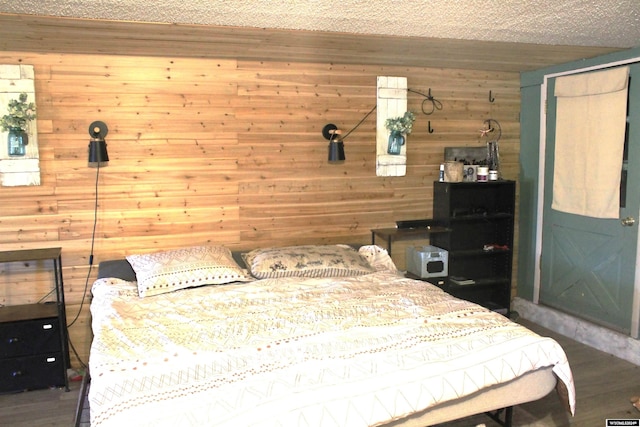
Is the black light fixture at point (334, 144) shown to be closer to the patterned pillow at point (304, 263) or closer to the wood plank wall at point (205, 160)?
the wood plank wall at point (205, 160)

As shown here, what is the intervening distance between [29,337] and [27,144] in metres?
1.19

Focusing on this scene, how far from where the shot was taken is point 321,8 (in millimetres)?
2570

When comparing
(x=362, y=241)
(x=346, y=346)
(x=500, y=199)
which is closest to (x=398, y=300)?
(x=346, y=346)

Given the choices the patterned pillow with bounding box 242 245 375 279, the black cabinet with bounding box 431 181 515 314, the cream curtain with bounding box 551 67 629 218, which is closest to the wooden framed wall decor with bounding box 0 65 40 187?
the patterned pillow with bounding box 242 245 375 279

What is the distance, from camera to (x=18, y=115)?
10.4 feet

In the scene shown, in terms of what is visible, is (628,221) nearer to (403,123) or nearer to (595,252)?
(595,252)

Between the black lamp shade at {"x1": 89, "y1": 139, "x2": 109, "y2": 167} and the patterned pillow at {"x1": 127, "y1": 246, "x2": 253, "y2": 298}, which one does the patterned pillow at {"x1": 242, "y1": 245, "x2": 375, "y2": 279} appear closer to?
the patterned pillow at {"x1": 127, "y1": 246, "x2": 253, "y2": 298}

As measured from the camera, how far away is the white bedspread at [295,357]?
6.07 feet

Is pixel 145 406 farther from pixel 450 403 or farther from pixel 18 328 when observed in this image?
pixel 18 328

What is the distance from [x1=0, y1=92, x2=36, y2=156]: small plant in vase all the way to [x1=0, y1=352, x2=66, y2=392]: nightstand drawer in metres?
1.27

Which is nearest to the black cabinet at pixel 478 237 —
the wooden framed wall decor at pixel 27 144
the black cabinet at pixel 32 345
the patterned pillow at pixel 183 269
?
the patterned pillow at pixel 183 269

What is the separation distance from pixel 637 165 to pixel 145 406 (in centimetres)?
344

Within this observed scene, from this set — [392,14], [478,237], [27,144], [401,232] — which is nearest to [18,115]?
[27,144]

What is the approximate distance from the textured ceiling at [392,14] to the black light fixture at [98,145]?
0.83m
